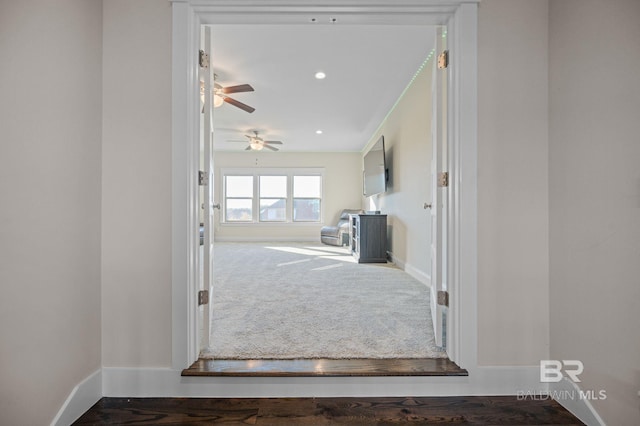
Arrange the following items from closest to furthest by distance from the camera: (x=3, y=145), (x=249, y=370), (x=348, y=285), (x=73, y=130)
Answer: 1. (x=3, y=145)
2. (x=73, y=130)
3. (x=249, y=370)
4. (x=348, y=285)

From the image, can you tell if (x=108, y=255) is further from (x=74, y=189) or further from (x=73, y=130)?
(x=73, y=130)

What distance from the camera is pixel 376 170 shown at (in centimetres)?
550

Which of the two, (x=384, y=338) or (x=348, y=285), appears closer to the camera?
(x=384, y=338)

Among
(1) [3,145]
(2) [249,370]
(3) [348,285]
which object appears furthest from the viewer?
(3) [348,285]

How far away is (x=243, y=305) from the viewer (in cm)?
262

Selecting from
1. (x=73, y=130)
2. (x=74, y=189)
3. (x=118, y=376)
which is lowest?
(x=118, y=376)

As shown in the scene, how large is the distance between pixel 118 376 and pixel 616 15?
2.75m

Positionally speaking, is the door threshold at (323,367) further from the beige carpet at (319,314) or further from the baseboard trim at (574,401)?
the baseboard trim at (574,401)

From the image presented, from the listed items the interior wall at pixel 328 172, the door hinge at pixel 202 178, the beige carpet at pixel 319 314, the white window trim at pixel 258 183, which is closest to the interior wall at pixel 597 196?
the beige carpet at pixel 319 314

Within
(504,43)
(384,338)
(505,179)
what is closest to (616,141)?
(505,179)

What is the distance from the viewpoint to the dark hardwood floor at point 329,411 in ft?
4.40

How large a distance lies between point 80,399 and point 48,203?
0.91 m

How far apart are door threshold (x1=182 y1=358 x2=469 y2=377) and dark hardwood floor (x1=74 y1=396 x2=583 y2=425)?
120 millimetres

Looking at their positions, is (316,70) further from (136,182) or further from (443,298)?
(443,298)
